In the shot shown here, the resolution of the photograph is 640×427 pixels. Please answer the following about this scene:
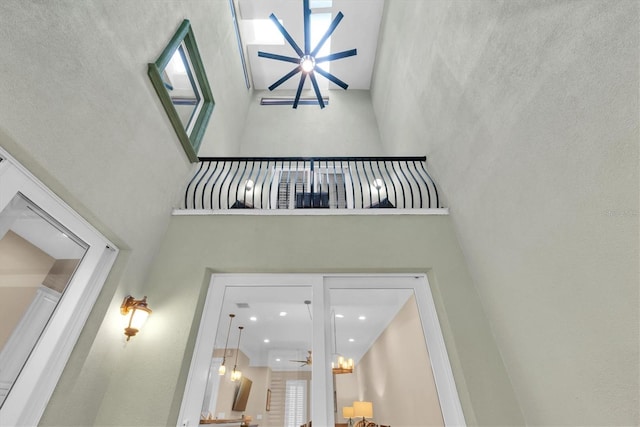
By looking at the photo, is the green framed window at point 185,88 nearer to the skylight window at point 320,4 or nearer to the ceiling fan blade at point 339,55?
the ceiling fan blade at point 339,55

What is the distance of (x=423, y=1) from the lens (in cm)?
351

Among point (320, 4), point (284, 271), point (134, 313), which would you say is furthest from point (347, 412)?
point (320, 4)

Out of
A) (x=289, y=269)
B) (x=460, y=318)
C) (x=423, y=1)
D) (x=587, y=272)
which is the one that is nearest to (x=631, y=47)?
(x=587, y=272)

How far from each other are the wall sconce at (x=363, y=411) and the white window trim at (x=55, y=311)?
6.70 ft

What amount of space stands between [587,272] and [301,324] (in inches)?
78.4

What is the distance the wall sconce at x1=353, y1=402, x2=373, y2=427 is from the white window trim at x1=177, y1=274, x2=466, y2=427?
0.20m

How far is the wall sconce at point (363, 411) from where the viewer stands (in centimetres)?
205

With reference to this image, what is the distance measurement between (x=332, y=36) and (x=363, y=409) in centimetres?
701

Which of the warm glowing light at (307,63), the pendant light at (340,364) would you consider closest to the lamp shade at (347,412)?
the pendant light at (340,364)

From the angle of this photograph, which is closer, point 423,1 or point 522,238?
point 522,238

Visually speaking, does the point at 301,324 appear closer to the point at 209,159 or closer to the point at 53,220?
the point at 53,220

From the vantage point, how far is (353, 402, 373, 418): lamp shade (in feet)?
6.79

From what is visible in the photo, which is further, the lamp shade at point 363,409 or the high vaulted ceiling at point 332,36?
the high vaulted ceiling at point 332,36

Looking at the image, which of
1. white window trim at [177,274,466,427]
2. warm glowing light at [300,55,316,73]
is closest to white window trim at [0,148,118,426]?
white window trim at [177,274,466,427]
